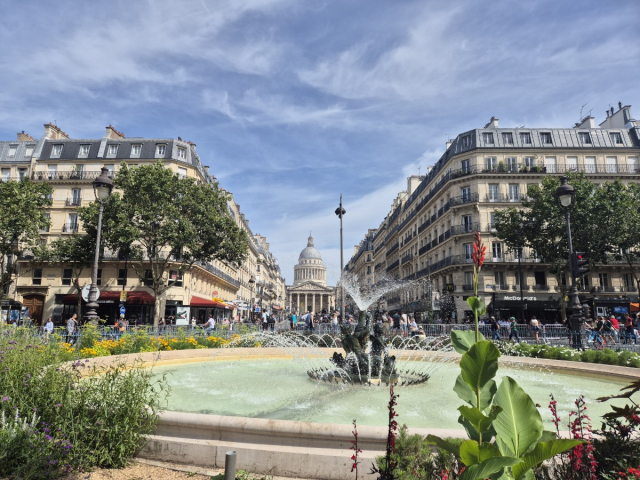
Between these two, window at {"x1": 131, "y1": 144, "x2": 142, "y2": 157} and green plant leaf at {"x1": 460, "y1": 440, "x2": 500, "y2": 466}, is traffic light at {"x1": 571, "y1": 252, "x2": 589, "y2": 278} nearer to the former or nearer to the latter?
green plant leaf at {"x1": 460, "y1": 440, "x2": 500, "y2": 466}

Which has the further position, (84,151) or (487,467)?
(84,151)

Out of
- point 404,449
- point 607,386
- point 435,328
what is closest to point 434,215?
point 435,328

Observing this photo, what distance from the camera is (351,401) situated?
21.5ft

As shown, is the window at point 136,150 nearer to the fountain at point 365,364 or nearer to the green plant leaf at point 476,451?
the fountain at point 365,364

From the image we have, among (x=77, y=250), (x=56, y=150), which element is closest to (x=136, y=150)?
(x=56, y=150)

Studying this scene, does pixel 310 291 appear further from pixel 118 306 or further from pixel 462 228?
pixel 118 306

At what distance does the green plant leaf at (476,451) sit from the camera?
1.89 meters

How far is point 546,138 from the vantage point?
127 feet

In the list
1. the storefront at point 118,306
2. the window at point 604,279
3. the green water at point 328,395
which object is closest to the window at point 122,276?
the storefront at point 118,306

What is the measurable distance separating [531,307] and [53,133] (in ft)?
156

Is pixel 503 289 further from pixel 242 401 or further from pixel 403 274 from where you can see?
pixel 242 401

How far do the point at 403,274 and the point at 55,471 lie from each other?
5493cm

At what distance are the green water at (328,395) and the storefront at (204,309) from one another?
94.7ft

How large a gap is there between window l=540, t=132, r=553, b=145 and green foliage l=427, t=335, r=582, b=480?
4256cm
